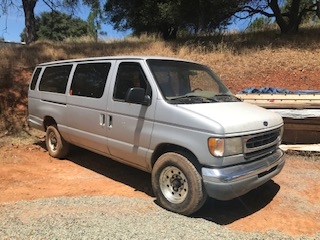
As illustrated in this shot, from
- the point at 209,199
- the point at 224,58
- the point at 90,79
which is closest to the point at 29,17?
the point at 224,58

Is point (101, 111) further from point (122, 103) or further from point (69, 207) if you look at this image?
A: point (69, 207)

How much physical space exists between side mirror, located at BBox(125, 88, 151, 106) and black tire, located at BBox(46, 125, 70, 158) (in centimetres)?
273

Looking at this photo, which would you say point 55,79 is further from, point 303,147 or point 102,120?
point 303,147

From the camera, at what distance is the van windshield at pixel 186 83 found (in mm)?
4938

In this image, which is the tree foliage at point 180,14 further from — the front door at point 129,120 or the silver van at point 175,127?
the front door at point 129,120

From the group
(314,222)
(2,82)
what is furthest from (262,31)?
(314,222)

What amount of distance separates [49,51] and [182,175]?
42.7 ft

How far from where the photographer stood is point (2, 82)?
39.0ft

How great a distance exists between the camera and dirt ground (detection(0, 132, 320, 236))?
459 cm

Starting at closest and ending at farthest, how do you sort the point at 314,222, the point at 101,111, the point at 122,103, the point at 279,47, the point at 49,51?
the point at 314,222 < the point at 122,103 < the point at 101,111 < the point at 279,47 < the point at 49,51

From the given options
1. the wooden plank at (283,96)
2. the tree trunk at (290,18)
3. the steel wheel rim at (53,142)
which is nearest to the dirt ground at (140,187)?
the steel wheel rim at (53,142)

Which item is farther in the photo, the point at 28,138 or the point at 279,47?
the point at 279,47

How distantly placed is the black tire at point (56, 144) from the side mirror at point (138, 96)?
273cm

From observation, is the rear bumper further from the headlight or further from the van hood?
the van hood
